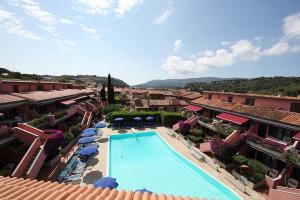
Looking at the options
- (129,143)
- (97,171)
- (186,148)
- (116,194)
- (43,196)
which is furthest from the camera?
(129,143)

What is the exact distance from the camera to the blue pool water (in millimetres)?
18016

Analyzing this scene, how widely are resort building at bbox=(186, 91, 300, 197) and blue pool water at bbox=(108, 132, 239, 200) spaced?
15.7 ft

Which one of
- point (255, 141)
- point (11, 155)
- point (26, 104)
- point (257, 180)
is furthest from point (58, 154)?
point (255, 141)

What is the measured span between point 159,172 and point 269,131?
1498 cm

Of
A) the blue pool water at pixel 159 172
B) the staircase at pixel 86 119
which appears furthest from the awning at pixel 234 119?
the staircase at pixel 86 119

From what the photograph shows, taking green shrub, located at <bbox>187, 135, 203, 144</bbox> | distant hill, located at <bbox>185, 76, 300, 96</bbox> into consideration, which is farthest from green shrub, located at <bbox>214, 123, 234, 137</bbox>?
distant hill, located at <bbox>185, 76, 300, 96</bbox>

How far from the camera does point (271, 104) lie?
2261 cm

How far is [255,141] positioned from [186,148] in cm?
1074

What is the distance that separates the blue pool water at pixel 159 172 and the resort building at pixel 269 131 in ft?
15.7

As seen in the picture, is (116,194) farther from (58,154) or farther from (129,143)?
(129,143)

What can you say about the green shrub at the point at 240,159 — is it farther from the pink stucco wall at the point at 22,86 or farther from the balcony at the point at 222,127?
the pink stucco wall at the point at 22,86

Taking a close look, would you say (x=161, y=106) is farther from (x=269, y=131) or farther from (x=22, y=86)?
(x=22, y=86)

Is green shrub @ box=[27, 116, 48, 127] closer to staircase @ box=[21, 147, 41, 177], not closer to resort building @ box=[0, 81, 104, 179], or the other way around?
resort building @ box=[0, 81, 104, 179]

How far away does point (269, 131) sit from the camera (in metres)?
21.1
